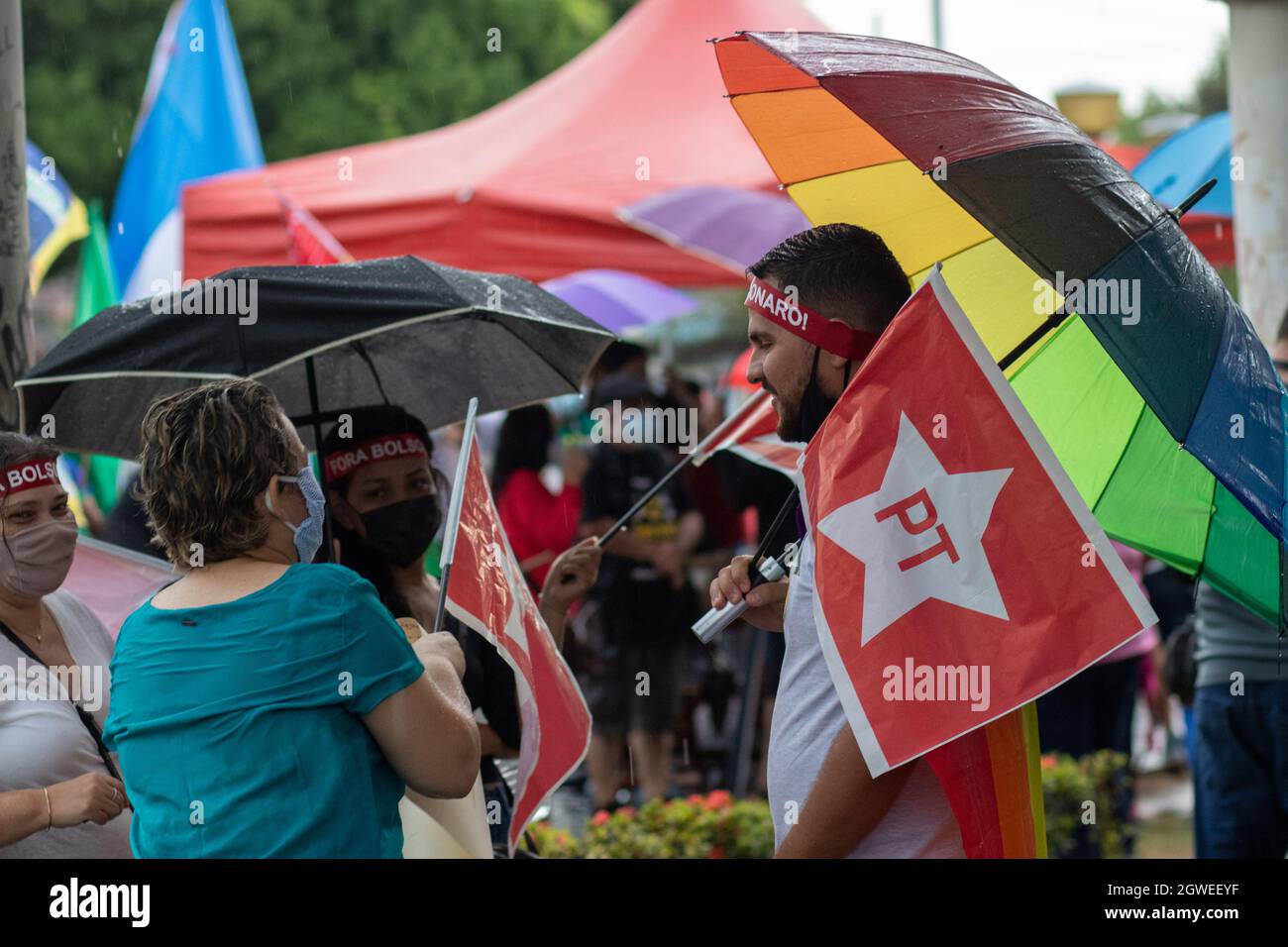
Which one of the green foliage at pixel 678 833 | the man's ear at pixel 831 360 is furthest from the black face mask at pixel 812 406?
the green foliage at pixel 678 833

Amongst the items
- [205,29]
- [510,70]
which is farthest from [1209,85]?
[205,29]

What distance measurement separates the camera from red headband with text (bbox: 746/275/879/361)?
296cm

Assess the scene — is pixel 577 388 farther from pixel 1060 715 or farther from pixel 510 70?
pixel 510 70

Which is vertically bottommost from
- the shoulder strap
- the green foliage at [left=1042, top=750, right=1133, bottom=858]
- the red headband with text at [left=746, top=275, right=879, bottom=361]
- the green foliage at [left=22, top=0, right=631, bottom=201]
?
the green foliage at [left=1042, top=750, right=1133, bottom=858]

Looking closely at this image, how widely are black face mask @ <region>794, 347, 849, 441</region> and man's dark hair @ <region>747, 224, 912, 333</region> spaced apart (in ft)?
0.33

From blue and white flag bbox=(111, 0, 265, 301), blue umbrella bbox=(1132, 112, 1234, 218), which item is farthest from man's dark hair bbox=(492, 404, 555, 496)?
blue and white flag bbox=(111, 0, 265, 301)

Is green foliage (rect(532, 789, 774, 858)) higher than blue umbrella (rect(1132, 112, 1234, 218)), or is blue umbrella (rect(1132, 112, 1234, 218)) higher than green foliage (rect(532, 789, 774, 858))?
blue umbrella (rect(1132, 112, 1234, 218))

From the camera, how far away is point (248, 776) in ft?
8.71

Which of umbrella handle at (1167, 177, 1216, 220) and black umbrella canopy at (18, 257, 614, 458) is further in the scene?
black umbrella canopy at (18, 257, 614, 458)

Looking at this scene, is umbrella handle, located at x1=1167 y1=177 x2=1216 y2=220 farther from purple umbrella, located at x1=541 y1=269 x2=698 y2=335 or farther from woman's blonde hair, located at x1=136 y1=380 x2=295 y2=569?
purple umbrella, located at x1=541 y1=269 x2=698 y2=335

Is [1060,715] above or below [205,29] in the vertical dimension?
below

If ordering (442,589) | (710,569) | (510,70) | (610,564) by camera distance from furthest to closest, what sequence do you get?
(510,70) → (710,569) → (610,564) → (442,589)

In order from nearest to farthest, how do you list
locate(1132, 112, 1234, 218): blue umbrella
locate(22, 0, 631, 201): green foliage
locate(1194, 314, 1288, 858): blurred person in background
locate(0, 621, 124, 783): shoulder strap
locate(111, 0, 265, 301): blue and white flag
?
locate(0, 621, 124, 783): shoulder strap < locate(1194, 314, 1288, 858): blurred person in background < locate(1132, 112, 1234, 218): blue umbrella < locate(111, 0, 265, 301): blue and white flag < locate(22, 0, 631, 201): green foliage
